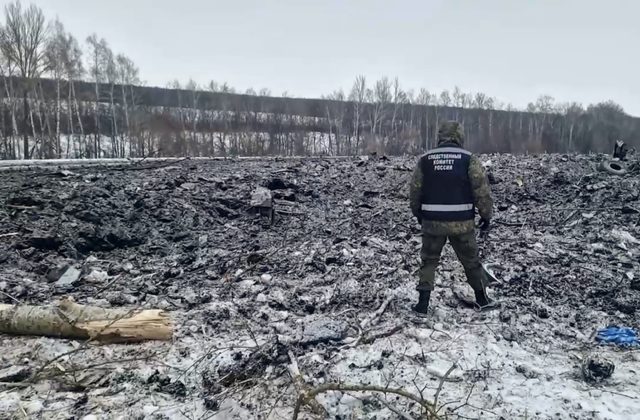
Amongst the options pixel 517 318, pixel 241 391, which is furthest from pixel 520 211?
pixel 241 391

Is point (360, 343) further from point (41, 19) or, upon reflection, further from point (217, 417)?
point (41, 19)

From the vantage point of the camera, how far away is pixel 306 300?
417cm

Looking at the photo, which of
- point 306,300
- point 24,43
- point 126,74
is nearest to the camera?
point 306,300

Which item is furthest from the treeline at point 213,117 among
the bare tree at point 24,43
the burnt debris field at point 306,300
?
the burnt debris field at point 306,300

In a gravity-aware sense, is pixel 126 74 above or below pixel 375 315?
above

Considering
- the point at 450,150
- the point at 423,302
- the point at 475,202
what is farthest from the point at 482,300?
the point at 450,150

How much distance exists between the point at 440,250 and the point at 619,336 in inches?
56.7

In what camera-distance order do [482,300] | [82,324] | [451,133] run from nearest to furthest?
[82,324] → [451,133] → [482,300]

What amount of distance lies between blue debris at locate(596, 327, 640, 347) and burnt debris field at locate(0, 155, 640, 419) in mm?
94

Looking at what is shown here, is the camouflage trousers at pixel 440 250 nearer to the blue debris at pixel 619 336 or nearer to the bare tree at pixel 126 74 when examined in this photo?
the blue debris at pixel 619 336

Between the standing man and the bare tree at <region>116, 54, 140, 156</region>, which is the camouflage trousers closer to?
the standing man

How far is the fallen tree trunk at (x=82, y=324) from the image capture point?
3.31 metres

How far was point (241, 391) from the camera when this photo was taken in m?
2.77

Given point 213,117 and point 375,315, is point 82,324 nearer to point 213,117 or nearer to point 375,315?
point 375,315
